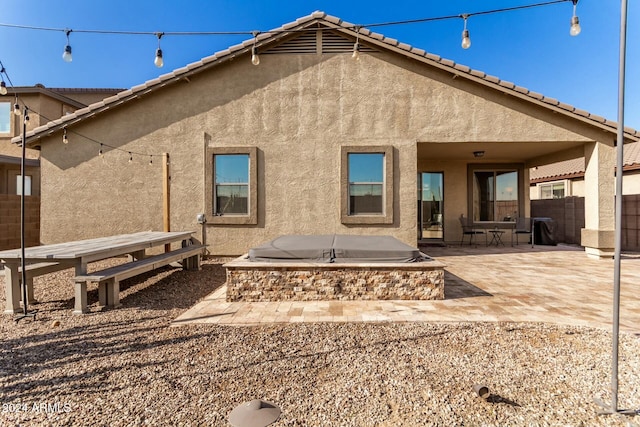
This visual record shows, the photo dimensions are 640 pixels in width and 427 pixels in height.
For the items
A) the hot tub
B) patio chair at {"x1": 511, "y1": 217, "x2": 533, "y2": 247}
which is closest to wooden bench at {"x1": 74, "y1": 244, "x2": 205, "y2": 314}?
the hot tub

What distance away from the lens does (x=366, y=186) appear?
7.70 meters

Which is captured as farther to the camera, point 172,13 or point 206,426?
point 172,13

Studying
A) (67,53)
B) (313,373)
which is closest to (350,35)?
(67,53)

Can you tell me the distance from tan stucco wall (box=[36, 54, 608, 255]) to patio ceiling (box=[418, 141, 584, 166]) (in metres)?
0.54

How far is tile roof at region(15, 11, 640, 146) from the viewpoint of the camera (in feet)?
23.6

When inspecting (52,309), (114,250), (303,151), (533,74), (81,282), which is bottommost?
(52,309)

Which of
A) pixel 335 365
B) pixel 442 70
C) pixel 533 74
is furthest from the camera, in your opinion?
pixel 533 74

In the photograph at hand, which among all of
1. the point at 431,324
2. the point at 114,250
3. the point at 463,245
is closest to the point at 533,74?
the point at 463,245

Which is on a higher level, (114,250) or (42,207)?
(42,207)

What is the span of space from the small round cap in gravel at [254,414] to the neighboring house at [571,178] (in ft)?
46.9

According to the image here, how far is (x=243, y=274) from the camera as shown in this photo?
4.45m

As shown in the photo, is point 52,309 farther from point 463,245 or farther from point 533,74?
point 533,74

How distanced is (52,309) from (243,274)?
8.78 ft

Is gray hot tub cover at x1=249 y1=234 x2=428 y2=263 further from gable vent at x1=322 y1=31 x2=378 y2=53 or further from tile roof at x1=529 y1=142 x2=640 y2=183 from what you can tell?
tile roof at x1=529 y1=142 x2=640 y2=183
